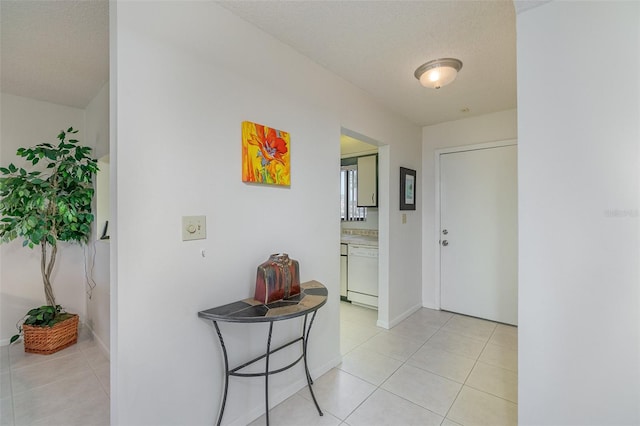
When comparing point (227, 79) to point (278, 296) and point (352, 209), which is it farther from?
point (352, 209)

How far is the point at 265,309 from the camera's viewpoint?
141cm

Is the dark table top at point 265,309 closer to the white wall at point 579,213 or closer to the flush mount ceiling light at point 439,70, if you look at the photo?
the white wall at point 579,213

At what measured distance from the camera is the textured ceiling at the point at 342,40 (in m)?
1.55

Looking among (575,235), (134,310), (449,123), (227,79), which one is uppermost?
(449,123)

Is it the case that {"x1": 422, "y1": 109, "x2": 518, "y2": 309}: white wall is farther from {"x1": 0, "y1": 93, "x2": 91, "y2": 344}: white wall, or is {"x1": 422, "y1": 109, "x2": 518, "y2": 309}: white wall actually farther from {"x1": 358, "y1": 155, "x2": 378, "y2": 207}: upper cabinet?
{"x1": 0, "y1": 93, "x2": 91, "y2": 344}: white wall

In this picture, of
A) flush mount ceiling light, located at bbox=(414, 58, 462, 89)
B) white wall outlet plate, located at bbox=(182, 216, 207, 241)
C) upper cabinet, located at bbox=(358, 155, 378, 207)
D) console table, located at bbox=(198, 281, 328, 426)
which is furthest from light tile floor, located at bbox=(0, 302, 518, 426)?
flush mount ceiling light, located at bbox=(414, 58, 462, 89)

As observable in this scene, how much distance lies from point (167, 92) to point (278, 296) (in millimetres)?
1201

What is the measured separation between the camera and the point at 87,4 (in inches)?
59.5

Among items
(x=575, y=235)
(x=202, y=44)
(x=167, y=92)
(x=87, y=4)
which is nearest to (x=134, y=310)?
(x=167, y=92)

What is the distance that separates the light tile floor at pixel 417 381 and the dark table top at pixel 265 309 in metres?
0.80

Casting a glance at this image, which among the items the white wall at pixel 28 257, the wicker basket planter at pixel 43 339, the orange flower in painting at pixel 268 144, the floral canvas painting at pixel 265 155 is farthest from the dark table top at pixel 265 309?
the white wall at pixel 28 257

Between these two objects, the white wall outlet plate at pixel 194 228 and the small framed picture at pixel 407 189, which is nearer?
the white wall outlet plate at pixel 194 228

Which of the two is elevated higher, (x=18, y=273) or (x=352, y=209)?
(x=352, y=209)

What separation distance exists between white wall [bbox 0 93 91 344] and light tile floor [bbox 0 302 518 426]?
41 cm
